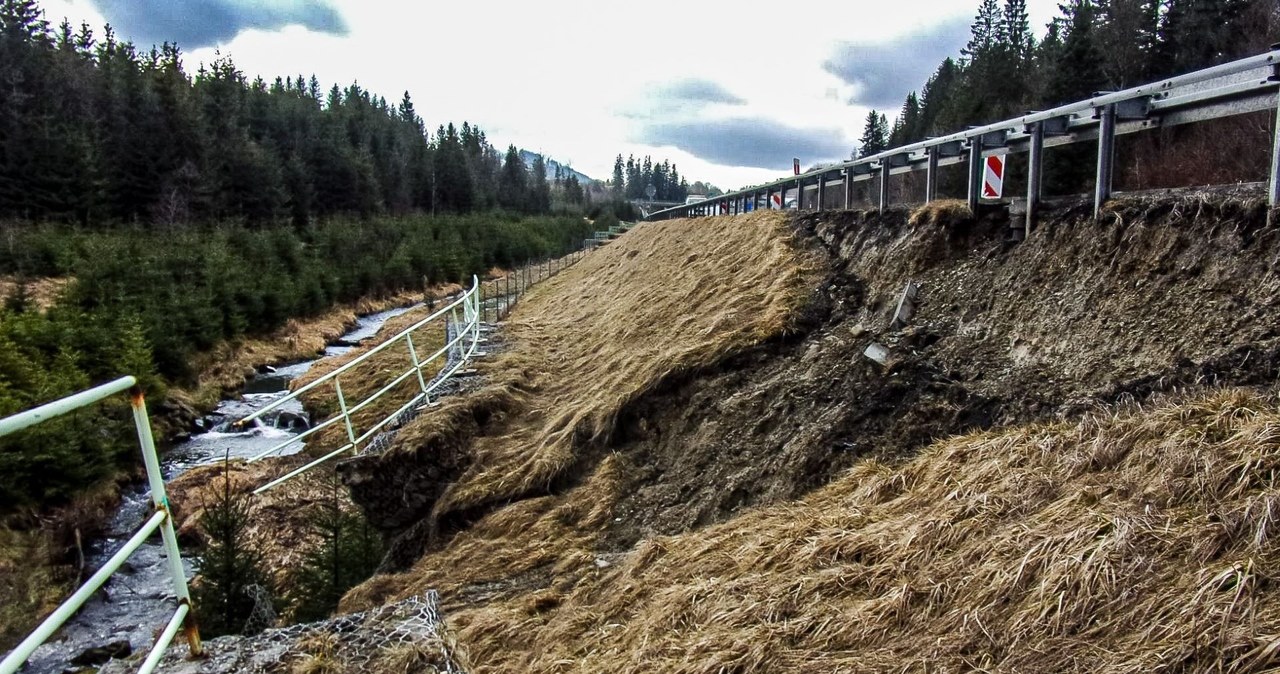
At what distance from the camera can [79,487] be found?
14.2 metres

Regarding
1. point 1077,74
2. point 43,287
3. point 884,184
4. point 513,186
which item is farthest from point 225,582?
point 513,186

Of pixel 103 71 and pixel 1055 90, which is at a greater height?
pixel 103 71

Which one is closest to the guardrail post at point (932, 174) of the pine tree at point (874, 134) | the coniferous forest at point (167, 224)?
the coniferous forest at point (167, 224)

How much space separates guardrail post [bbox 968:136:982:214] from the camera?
7.05 meters

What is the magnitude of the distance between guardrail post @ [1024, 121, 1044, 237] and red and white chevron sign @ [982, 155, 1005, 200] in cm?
71

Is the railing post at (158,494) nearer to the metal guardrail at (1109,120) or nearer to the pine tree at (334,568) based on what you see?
the pine tree at (334,568)

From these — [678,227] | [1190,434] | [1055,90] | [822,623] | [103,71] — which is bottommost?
[822,623]

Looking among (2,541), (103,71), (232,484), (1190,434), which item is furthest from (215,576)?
(103,71)

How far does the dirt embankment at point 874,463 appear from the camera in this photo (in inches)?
126

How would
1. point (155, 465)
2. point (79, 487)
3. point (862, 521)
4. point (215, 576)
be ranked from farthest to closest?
point (79, 487) < point (215, 576) < point (862, 521) < point (155, 465)

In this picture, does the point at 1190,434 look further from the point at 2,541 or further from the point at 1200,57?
the point at 1200,57

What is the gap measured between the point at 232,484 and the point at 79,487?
11.3ft

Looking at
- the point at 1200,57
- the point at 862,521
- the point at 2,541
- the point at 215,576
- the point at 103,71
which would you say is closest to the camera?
the point at 862,521

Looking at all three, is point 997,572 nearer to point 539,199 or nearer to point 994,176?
point 994,176
